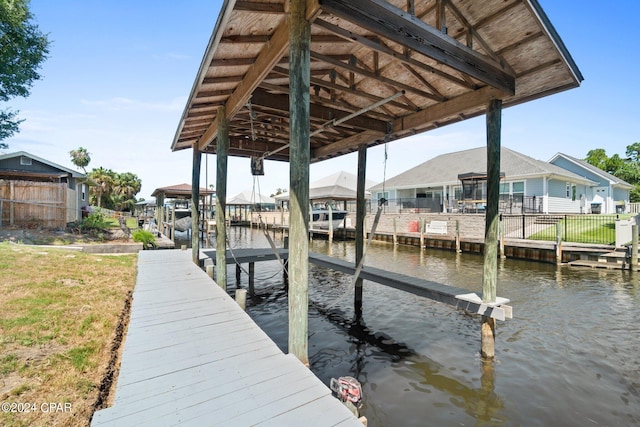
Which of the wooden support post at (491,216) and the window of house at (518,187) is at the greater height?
the window of house at (518,187)

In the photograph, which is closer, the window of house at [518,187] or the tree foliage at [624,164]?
the window of house at [518,187]

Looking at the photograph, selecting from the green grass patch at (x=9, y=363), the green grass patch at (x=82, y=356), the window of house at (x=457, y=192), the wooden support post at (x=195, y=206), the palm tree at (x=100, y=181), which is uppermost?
the palm tree at (x=100, y=181)

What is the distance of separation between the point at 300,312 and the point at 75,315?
4157 mm

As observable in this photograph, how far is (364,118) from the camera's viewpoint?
6914mm

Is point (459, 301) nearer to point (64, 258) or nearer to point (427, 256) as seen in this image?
point (64, 258)

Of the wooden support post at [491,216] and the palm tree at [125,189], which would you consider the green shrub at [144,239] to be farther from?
the palm tree at [125,189]

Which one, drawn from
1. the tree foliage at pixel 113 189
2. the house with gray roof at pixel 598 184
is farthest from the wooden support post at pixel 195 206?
the tree foliage at pixel 113 189

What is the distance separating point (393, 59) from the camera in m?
4.89

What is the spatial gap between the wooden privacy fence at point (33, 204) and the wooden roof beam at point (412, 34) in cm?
1677

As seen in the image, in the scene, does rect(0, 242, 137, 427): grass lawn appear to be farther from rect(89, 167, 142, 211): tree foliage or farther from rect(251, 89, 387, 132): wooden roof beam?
rect(89, 167, 142, 211): tree foliage

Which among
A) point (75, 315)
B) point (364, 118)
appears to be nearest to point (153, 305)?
point (75, 315)

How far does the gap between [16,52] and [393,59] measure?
74.0ft

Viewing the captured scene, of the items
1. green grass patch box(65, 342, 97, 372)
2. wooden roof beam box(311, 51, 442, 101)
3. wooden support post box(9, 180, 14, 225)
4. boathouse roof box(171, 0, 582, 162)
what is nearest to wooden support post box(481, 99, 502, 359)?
boathouse roof box(171, 0, 582, 162)

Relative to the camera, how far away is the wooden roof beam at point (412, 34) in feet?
9.86
